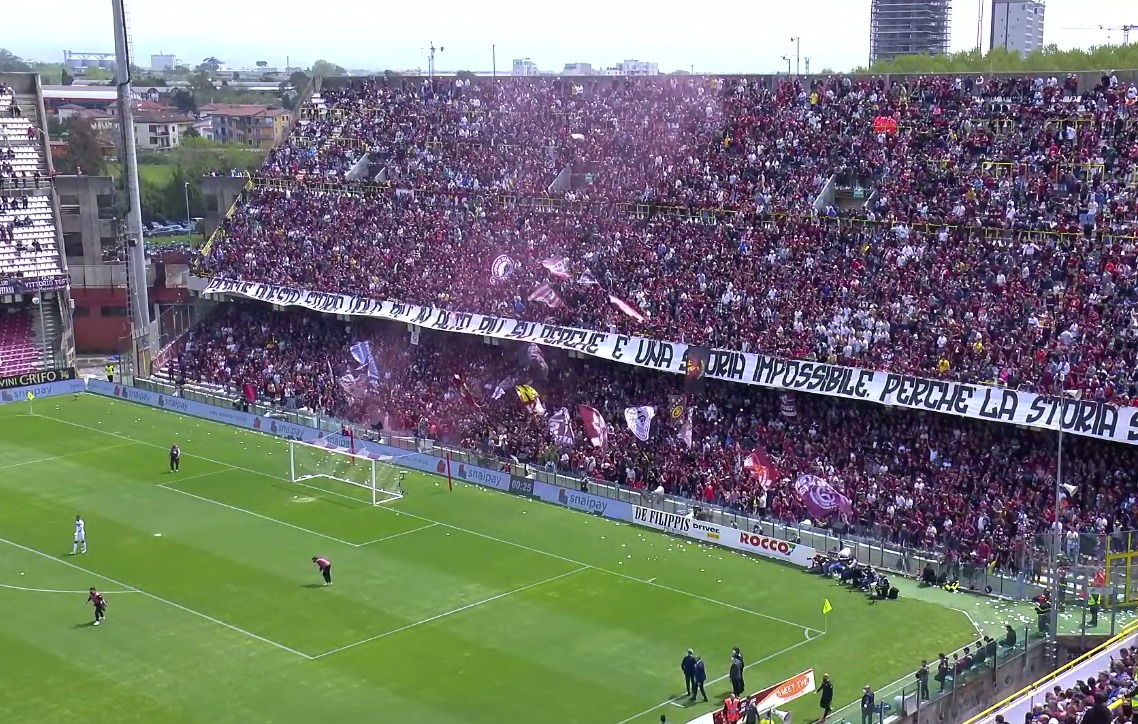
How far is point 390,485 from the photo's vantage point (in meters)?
48.7

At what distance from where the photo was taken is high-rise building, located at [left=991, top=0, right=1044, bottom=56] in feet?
491

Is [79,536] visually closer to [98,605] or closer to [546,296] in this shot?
[98,605]

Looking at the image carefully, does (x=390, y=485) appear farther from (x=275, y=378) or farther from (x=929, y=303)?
(x=929, y=303)

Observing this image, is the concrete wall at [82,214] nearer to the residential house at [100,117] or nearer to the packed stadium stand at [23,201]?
the packed stadium stand at [23,201]

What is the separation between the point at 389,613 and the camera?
121ft

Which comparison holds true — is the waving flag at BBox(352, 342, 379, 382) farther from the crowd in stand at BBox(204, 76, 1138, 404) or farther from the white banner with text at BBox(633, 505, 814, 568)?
the white banner with text at BBox(633, 505, 814, 568)

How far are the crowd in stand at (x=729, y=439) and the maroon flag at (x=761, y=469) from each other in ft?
0.72

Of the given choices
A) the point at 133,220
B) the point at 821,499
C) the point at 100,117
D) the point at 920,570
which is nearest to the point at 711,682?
the point at 920,570

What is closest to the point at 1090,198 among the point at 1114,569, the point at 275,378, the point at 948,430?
the point at 948,430

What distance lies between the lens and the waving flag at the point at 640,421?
4797 centimetres

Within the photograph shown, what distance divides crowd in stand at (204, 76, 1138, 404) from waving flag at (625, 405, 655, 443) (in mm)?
3285

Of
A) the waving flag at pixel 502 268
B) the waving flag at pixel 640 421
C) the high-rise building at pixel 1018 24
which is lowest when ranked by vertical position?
the waving flag at pixel 640 421

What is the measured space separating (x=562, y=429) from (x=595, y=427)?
1248mm

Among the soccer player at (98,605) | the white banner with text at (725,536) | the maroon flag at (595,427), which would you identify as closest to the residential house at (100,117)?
the maroon flag at (595,427)
